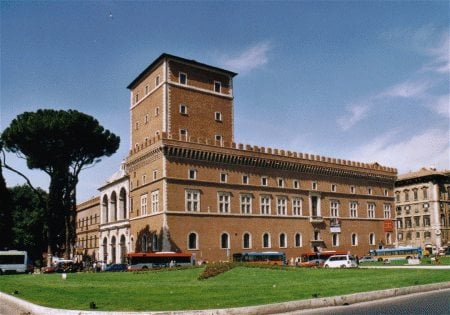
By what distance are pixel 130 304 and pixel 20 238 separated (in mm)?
51007

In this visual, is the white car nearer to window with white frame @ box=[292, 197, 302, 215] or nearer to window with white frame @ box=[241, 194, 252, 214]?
window with white frame @ box=[241, 194, 252, 214]

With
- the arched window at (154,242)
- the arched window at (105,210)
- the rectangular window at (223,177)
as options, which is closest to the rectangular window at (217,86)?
the rectangular window at (223,177)

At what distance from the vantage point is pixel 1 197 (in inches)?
2021

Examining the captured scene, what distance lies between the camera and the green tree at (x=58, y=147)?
4628 centimetres

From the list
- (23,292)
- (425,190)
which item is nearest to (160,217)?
(23,292)

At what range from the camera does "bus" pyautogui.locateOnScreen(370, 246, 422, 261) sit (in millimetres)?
52728

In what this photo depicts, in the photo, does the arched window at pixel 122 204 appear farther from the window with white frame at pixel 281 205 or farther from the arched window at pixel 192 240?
the window with white frame at pixel 281 205

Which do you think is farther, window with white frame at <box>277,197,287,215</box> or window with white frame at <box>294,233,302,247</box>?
window with white frame at <box>294,233,302,247</box>

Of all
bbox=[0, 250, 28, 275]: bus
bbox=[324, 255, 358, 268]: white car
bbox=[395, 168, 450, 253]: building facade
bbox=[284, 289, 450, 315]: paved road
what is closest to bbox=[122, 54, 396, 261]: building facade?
bbox=[0, 250, 28, 275]: bus

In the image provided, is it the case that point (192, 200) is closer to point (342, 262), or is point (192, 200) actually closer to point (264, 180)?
point (264, 180)

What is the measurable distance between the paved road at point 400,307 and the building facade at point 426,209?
57613 mm

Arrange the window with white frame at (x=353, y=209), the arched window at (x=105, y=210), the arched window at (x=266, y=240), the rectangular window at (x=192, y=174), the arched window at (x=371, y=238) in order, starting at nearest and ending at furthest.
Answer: the rectangular window at (x=192, y=174), the arched window at (x=266, y=240), the arched window at (x=105, y=210), the window with white frame at (x=353, y=209), the arched window at (x=371, y=238)

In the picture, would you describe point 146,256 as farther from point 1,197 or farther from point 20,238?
point 20,238

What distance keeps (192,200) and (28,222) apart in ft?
85.4
